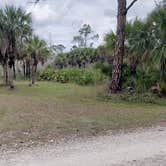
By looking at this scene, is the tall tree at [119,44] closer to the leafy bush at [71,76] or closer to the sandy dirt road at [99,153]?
the sandy dirt road at [99,153]

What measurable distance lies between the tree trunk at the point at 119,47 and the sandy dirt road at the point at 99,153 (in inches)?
391

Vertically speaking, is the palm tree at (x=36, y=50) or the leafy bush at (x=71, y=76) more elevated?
the palm tree at (x=36, y=50)

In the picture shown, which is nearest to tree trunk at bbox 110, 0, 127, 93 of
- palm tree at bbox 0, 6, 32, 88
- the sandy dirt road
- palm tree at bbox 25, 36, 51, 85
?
the sandy dirt road

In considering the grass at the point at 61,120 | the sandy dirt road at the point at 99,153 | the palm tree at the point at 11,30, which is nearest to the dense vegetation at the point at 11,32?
the palm tree at the point at 11,30

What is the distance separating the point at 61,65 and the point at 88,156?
48.2m

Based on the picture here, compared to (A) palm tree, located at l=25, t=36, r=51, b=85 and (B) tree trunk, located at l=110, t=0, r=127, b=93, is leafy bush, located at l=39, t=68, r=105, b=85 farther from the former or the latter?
(B) tree trunk, located at l=110, t=0, r=127, b=93

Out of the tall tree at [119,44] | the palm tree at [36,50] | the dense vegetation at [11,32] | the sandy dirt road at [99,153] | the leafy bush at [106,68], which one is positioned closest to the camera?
the sandy dirt road at [99,153]

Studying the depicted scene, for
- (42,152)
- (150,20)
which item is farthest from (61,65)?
(42,152)

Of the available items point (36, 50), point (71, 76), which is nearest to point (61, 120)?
point (71, 76)

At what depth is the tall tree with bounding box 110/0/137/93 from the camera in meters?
17.0

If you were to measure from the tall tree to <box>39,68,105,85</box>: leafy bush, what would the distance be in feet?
42.2

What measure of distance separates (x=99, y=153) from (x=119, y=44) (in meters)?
11.6

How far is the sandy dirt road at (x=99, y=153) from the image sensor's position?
573 centimetres

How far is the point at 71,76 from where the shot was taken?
40344mm
